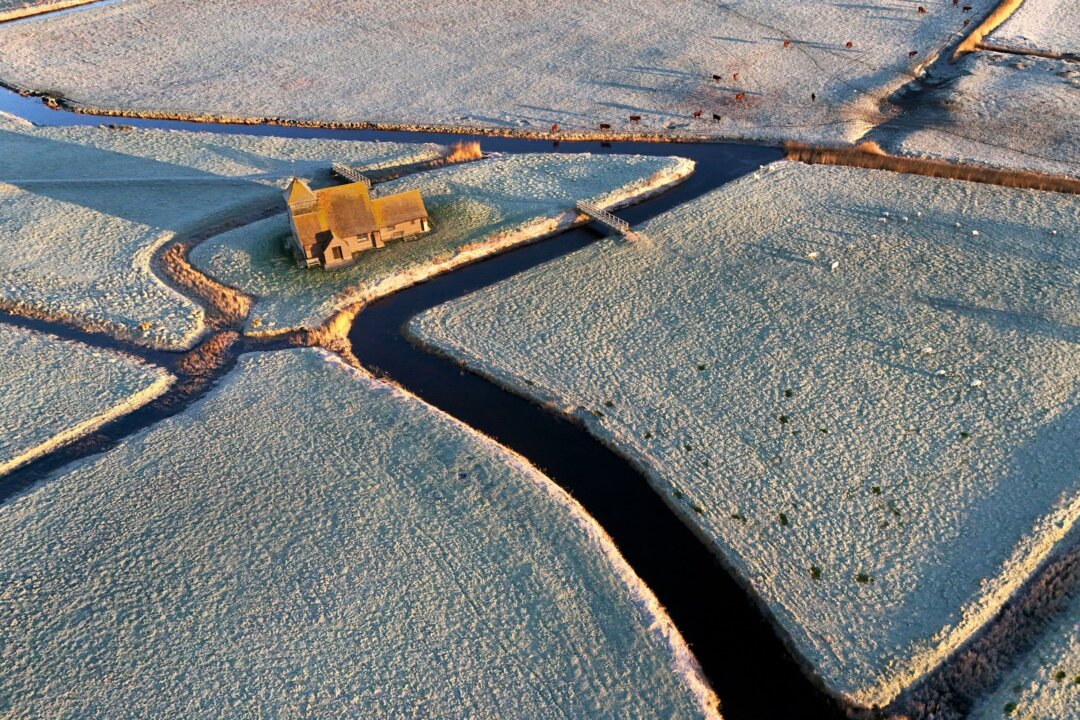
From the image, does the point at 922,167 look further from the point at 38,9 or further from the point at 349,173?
the point at 38,9

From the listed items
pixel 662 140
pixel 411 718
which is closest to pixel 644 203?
Result: pixel 662 140

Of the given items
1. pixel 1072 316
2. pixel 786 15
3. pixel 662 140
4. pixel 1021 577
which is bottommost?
pixel 1021 577

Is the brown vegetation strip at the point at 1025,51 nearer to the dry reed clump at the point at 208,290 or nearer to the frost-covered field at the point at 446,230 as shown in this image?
the frost-covered field at the point at 446,230

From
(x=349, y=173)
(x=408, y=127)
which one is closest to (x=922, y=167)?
(x=408, y=127)

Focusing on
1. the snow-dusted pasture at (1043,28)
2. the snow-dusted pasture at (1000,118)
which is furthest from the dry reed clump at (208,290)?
the snow-dusted pasture at (1043,28)

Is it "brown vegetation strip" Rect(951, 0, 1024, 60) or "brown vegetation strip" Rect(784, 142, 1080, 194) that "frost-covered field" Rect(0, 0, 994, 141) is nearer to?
"brown vegetation strip" Rect(951, 0, 1024, 60)

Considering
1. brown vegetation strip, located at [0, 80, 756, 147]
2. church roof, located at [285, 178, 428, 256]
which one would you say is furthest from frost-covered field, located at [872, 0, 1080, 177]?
church roof, located at [285, 178, 428, 256]

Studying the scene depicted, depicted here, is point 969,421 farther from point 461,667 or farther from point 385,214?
point 385,214
